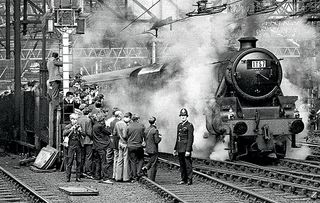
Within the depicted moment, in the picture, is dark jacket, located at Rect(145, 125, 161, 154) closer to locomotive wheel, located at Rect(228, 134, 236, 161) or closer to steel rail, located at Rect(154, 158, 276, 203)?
steel rail, located at Rect(154, 158, 276, 203)

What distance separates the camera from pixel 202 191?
13.9m

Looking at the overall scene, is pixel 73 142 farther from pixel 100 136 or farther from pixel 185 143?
pixel 185 143

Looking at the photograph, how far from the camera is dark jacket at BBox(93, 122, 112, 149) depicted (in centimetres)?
1528

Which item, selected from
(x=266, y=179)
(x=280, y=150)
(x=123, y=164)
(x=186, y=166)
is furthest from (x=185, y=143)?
(x=280, y=150)

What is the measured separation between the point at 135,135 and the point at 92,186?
1362 millimetres

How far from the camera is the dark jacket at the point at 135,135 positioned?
15117mm

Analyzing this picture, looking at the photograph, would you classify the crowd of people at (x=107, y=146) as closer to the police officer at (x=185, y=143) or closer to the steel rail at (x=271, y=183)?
the police officer at (x=185, y=143)

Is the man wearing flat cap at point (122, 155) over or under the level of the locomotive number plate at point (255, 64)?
under

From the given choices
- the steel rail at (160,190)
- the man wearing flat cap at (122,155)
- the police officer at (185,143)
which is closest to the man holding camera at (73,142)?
the man wearing flat cap at (122,155)

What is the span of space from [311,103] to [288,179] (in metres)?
22.9

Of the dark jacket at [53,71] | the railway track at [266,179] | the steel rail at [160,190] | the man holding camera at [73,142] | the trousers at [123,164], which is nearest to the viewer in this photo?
the steel rail at [160,190]

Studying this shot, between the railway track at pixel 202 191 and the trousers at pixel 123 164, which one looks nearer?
the railway track at pixel 202 191

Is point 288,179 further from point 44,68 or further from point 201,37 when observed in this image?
point 44,68

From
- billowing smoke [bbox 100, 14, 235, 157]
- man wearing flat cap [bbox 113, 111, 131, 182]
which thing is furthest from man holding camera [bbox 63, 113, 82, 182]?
billowing smoke [bbox 100, 14, 235, 157]
